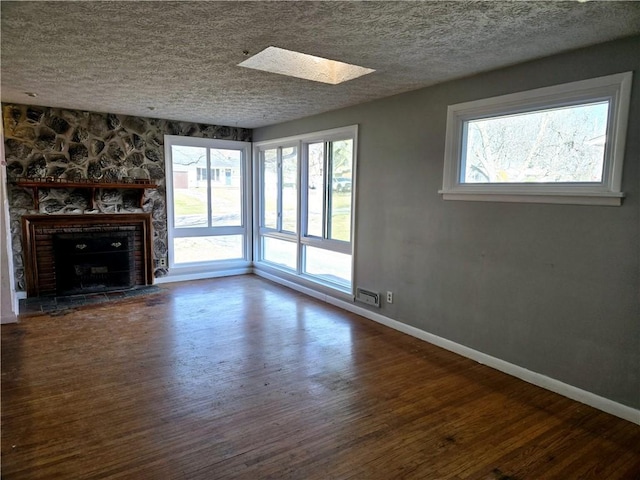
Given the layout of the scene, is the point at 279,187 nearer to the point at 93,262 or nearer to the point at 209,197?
the point at 209,197

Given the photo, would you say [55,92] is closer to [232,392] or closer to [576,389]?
[232,392]

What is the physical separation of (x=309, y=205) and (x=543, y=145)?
313cm

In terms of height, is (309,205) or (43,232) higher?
(309,205)

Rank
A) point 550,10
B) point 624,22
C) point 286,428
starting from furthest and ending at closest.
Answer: point 286,428
point 624,22
point 550,10

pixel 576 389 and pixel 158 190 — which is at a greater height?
pixel 158 190

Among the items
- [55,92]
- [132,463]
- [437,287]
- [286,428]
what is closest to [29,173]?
[55,92]

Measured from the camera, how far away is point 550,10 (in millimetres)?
2041

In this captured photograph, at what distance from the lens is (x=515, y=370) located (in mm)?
3111

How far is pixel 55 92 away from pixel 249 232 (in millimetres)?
3353

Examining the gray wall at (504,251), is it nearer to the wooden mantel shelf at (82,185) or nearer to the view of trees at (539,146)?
the view of trees at (539,146)

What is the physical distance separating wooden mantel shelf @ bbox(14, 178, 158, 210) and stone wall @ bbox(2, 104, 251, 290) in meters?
0.08

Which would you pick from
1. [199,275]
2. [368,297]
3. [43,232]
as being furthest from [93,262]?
[368,297]

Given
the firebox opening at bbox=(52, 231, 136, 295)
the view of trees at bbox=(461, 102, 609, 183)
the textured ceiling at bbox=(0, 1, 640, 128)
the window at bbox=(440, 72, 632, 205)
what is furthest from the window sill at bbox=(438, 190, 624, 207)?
the firebox opening at bbox=(52, 231, 136, 295)

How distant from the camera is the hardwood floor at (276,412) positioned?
6.81ft
